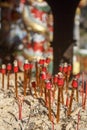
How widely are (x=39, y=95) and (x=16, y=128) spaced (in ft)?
2.43

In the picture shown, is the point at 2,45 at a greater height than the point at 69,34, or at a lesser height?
lesser

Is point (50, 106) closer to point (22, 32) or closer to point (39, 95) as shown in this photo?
point (39, 95)

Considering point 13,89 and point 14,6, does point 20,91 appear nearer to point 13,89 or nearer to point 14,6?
point 13,89

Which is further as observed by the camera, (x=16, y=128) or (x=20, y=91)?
(x=20, y=91)

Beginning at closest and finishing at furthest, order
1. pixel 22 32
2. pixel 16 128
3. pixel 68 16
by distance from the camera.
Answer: pixel 16 128 → pixel 68 16 → pixel 22 32

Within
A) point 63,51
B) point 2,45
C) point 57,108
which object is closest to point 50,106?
point 57,108

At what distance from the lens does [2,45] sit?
10.8 m

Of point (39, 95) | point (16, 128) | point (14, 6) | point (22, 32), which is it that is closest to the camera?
point (16, 128)

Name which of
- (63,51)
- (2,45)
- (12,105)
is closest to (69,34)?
(63,51)

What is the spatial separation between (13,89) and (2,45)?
6.10m

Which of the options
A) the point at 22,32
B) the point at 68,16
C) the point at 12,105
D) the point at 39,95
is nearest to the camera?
the point at 12,105

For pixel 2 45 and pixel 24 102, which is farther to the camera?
pixel 2 45

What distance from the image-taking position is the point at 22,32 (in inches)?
494

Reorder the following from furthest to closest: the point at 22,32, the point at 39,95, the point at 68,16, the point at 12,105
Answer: the point at 22,32
the point at 68,16
the point at 39,95
the point at 12,105
